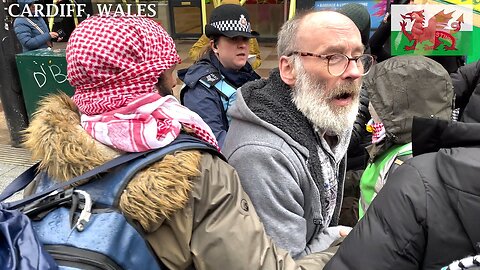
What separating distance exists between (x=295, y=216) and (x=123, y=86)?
0.81 m

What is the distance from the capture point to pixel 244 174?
1812 millimetres

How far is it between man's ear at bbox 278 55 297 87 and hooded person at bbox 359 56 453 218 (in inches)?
18.2

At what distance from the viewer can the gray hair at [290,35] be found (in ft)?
6.53

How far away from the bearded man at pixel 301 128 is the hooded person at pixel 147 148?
24 centimetres

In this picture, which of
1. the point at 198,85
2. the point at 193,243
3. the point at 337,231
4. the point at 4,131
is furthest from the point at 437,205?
the point at 4,131

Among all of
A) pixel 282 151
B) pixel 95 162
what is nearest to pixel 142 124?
pixel 95 162

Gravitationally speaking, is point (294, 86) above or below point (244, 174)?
above

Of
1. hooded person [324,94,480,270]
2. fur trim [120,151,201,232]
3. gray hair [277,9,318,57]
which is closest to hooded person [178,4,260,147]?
gray hair [277,9,318,57]

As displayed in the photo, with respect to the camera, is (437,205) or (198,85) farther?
(198,85)

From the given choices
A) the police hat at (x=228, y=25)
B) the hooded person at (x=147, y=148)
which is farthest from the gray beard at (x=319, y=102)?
the police hat at (x=228, y=25)

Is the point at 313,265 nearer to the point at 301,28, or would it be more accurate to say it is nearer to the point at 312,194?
the point at 312,194

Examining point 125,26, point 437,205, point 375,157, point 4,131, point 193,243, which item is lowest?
point 4,131

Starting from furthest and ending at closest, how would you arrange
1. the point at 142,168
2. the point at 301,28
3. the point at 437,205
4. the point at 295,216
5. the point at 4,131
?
1. the point at 4,131
2. the point at 301,28
3. the point at 295,216
4. the point at 142,168
5. the point at 437,205

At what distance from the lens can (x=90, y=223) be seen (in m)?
1.32
